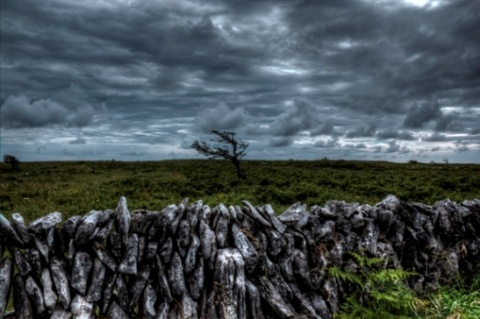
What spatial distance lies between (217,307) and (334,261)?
1.95 metres

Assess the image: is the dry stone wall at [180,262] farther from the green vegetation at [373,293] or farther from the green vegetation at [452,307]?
the green vegetation at [452,307]

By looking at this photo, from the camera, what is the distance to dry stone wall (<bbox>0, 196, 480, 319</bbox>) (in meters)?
5.49

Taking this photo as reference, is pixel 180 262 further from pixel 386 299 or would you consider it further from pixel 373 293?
pixel 386 299

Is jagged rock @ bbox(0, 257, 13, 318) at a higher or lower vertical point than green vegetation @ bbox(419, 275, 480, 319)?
higher

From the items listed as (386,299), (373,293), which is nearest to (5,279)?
(373,293)

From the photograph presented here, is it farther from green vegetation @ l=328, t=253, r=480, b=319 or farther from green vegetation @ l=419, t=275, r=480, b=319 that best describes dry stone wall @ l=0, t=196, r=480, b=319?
green vegetation @ l=419, t=275, r=480, b=319

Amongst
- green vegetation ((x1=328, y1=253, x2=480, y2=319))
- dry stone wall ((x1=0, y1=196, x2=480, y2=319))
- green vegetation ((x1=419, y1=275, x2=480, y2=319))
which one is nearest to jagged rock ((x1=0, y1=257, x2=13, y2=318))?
dry stone wall ((x1=0, y1=196, x2=480, y2=319))

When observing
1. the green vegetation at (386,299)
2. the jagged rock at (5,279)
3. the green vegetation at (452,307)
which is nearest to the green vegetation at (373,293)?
the green vegetation at (386,299)

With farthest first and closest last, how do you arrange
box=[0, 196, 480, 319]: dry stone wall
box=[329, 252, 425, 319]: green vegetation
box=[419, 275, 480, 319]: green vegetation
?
box=[329, 252, 425, 319]: green vegetation, box=[0, 196, 480, 319]: dry stone wall, box=[419, 275, 480, 319]: green vegetation

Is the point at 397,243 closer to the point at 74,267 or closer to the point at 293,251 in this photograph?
the point at 293,251

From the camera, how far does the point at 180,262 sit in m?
5.77

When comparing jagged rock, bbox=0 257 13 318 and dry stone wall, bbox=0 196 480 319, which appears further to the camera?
dry stone wall, bbox=0 196 480 319

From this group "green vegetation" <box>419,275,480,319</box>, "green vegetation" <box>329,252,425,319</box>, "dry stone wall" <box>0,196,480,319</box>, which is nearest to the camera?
"green vegetation" <box>419,275,480,319</box>

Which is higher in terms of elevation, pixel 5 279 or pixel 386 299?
pixel 5 279
